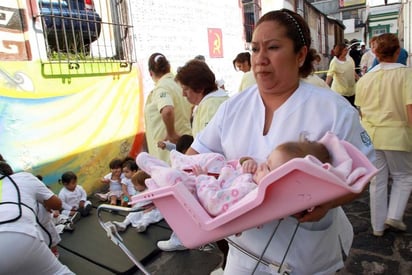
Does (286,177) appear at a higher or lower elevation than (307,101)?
lower

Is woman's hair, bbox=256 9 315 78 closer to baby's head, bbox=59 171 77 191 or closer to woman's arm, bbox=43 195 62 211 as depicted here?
A: woman's arm, bbox=43 195 62 211

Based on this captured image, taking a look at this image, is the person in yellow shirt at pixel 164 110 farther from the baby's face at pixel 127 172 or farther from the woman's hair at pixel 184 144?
the baby's face at pixel 127 172

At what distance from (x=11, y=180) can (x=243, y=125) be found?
71.7 inches

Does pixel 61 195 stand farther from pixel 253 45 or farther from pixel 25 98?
pixel 253 45

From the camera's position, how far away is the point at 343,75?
616cm

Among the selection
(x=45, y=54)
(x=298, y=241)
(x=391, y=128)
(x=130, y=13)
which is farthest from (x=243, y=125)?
(x=130, y=13)

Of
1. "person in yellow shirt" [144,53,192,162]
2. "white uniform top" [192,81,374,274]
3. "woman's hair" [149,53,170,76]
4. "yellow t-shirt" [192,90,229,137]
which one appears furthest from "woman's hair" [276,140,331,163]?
"woman's hair" [149,53,170,76]

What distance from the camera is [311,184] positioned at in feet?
2.99

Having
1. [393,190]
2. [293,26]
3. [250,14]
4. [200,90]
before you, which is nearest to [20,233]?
[200,90]

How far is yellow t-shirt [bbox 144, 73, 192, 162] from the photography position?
140 inches

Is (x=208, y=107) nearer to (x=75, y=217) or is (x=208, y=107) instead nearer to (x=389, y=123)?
(x=389, y=123)

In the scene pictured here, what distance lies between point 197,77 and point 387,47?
168cm

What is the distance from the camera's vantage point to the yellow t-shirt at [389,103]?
2863 millimetres

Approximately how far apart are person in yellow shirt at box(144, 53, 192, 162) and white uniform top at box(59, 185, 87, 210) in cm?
133
